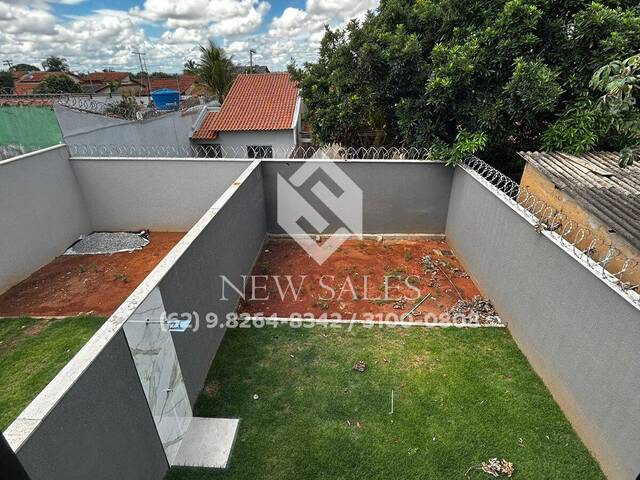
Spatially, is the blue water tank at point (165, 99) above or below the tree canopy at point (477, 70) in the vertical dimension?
below

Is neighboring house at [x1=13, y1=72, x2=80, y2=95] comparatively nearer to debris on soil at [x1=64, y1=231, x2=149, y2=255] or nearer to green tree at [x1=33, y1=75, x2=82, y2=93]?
green tree at [x1=33, y1=75, x2=82, y2=93]

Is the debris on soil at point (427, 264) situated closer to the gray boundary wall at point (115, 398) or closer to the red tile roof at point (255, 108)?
the gray boundary wall at point (115, 398)

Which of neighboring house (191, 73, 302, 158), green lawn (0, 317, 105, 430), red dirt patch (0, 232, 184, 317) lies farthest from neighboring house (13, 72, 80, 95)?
green lawn (0, 317, 105, 430)

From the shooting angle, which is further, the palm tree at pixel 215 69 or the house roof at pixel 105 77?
the house roof at pixel 105 77

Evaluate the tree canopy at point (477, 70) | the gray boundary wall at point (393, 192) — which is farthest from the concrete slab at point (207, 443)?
the tree canopy at point (477, 70)

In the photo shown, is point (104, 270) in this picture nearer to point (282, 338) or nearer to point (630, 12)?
point (282, 338)
